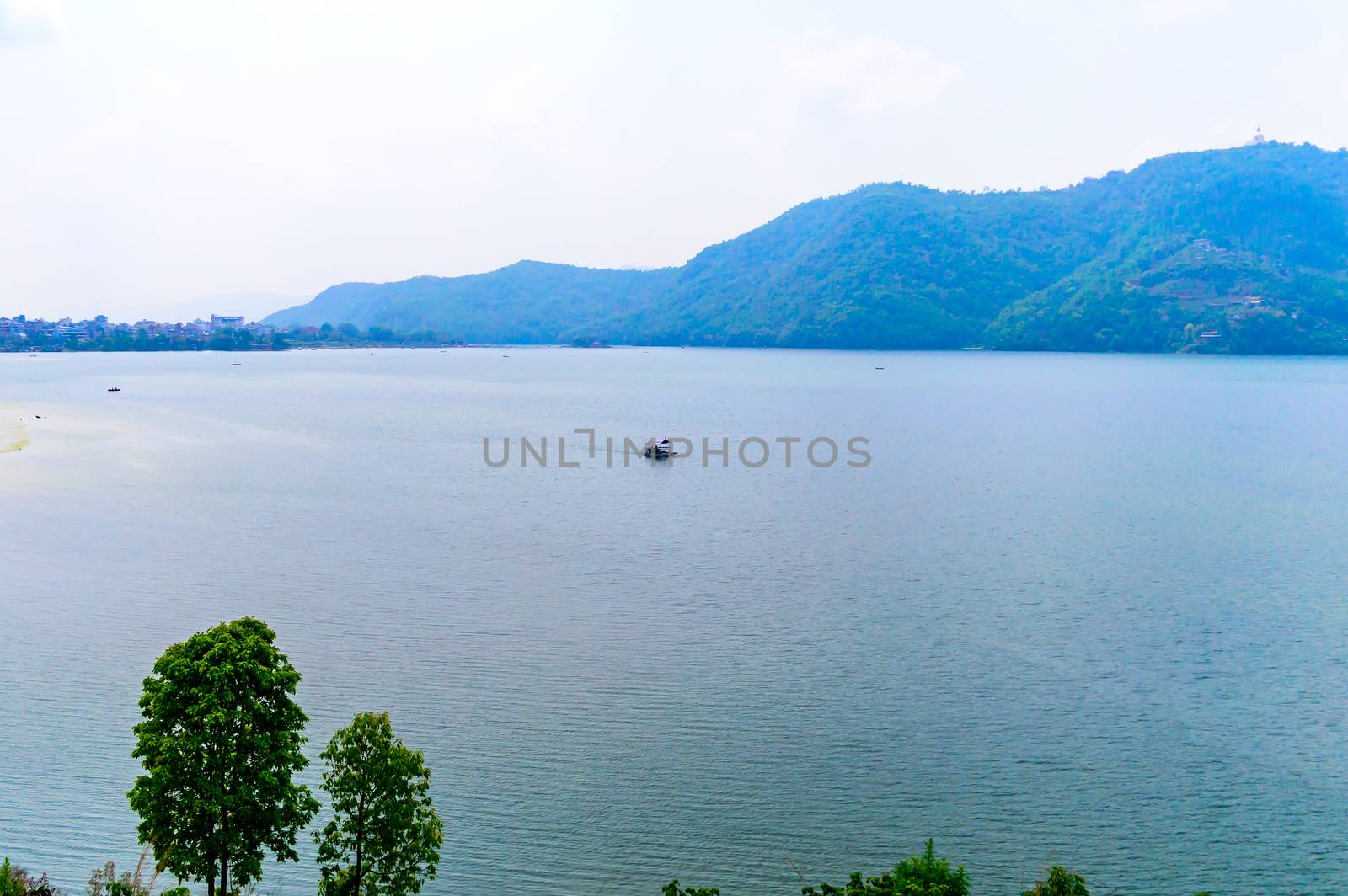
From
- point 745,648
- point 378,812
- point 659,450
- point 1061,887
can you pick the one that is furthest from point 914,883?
point 659,450

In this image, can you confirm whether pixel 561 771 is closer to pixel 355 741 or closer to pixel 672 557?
pixel 355 741

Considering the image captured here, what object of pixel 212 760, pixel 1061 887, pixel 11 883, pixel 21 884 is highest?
pixel 212 760

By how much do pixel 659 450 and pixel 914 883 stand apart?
42888 mm

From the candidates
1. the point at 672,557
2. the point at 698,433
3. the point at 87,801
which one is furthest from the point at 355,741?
the point at 698,433

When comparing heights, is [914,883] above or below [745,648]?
above

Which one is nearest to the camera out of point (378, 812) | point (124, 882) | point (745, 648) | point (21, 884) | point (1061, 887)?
point (1061, 887)

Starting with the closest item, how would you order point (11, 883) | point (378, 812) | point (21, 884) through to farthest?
1. point (11, 883)
2. point (21, 884)
3. point (378, 812)

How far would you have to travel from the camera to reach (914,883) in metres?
11.3

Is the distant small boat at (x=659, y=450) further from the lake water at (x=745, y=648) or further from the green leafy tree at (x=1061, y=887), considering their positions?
the green leafy tree at (x=1061, y=887)

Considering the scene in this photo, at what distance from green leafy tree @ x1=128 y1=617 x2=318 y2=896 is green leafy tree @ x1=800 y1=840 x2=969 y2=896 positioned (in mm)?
6513

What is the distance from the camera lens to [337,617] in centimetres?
2488

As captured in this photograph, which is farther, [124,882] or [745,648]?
[745,648]

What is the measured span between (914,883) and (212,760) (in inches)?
320

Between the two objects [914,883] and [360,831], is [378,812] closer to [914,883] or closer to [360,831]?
[360,831]
